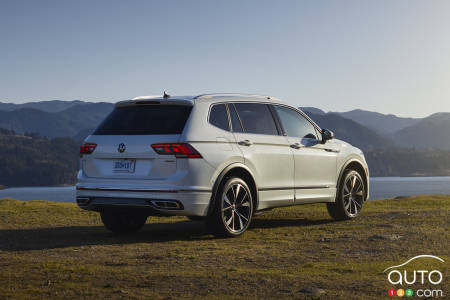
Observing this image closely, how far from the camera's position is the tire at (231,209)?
25.6 feet

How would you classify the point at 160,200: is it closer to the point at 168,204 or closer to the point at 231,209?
the point at 168,204

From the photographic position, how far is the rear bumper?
288 inches

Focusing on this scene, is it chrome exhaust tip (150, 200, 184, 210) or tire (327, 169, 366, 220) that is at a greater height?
chrome exhaust tip (150, 200, 184, 210)

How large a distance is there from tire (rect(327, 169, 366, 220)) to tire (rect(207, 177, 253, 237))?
2.59 meters

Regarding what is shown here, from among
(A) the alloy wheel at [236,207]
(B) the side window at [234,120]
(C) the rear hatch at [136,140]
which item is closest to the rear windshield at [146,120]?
(C) the rear hatch at [136,140]

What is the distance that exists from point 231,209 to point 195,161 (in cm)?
105

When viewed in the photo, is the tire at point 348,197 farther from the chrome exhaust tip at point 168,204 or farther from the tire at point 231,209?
the chrome exhaust tip at point 168,204

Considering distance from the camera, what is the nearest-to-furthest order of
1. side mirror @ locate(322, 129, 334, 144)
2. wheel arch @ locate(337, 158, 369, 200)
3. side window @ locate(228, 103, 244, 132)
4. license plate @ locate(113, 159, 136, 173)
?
license plate @ locate(113, 159, 136, 173) < side window @ locate(228, 103, 244, 132) < side mirror @ locate(322, 129, 334, 144) < wheel arch @ locate(337, 158, 369, 200)

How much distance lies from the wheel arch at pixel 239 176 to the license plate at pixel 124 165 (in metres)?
1.12

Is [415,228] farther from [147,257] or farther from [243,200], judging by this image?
[147,257]

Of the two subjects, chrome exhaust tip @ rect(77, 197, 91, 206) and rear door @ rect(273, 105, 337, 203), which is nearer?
chrome exhaust tip @ rect(77, 197, 91, 206)

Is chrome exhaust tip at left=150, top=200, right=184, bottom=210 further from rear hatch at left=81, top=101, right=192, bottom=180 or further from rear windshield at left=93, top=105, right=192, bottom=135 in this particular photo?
rear windshield at left=93, top=105, right=192, bottom=135

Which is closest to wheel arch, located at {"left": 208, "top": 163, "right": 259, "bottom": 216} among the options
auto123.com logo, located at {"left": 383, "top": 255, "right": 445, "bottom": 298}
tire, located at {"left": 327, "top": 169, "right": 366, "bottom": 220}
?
tire, located at {"left": 327, "top": 169, "right": 366, "bottom": 220}

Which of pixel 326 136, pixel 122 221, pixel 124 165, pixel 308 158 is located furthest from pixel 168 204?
pixel 326 136
